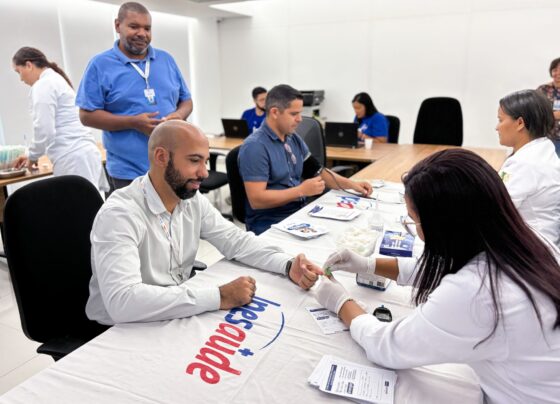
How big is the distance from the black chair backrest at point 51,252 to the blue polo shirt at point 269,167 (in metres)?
0.91

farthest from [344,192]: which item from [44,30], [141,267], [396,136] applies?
[44,30]

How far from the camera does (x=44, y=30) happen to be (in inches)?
178

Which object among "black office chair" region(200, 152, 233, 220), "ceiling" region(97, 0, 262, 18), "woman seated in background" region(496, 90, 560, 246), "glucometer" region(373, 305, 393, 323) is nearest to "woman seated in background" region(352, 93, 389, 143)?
"black office chair" region(200, 152, 233, 220)

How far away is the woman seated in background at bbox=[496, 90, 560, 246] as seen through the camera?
6.23 feet

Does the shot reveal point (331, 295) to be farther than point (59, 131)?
No

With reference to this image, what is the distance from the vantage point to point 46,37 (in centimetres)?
456

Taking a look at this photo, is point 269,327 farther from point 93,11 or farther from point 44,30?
point 93,11

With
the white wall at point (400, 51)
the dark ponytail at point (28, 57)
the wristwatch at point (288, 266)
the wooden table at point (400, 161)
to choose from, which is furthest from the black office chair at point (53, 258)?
the white wall at point (400, 51)

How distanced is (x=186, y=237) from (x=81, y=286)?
403 millimetres

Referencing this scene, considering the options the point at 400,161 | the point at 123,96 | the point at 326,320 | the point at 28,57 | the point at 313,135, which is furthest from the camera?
the point at 400,161

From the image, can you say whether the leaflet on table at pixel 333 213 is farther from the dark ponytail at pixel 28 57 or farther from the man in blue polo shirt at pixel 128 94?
the dark ponytail at pixel 28 57

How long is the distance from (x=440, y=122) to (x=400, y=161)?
1337 millimetres

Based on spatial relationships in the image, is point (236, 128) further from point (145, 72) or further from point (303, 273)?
point (303, 273)

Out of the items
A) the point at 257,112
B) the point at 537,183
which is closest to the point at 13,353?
the point at 537,183
